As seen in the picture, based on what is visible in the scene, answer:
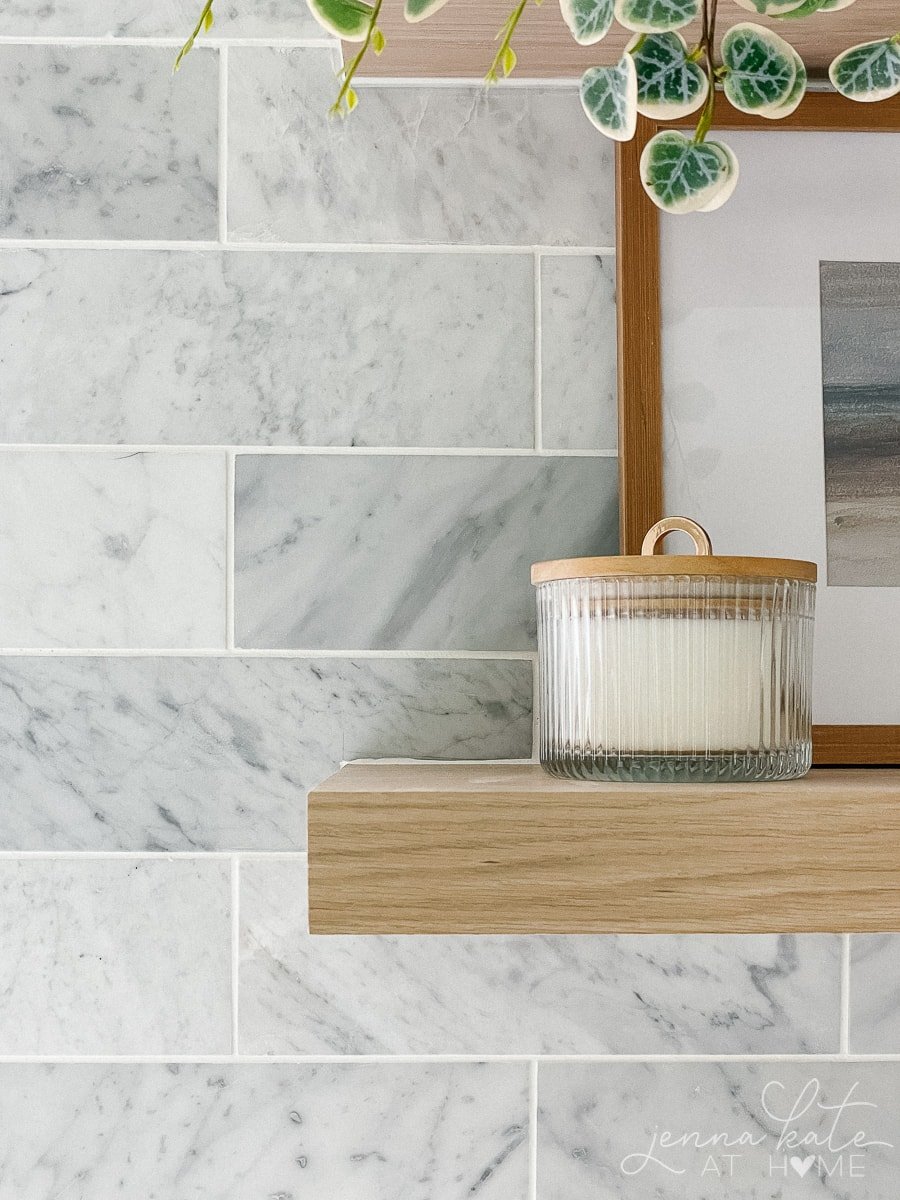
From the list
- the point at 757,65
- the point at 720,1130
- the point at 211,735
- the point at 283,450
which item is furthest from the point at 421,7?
the point at 720,1130

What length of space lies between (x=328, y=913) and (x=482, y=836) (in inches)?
3.5

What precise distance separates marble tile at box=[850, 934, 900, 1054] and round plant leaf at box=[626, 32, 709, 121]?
61 centimetres

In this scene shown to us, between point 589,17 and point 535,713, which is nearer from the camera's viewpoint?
point 589,17

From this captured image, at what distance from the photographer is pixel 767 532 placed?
2.56ft

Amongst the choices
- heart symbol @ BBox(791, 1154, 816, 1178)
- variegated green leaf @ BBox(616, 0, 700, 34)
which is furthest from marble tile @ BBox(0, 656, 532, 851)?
variegated green leaf @ BBox(616, 0, 700, 34)

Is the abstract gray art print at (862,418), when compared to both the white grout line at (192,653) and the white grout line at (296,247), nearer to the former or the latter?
the white grout line at (296,247)

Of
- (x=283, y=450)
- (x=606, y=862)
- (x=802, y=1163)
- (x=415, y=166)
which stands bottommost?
(x=802, y=1163)

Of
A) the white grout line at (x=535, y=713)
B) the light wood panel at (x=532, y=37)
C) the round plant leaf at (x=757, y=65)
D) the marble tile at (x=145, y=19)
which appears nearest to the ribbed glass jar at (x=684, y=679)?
the white grout line at (x=535, y=713)

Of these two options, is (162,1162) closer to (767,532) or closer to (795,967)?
(795,967)

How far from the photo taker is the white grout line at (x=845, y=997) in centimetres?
79

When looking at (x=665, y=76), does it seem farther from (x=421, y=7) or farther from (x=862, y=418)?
(x=862, y=418)

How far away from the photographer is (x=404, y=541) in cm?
80

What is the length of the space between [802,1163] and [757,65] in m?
0.73

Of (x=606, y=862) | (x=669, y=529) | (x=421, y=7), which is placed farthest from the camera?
(x=669, y=529)
